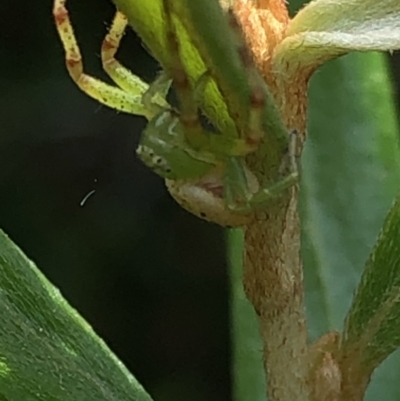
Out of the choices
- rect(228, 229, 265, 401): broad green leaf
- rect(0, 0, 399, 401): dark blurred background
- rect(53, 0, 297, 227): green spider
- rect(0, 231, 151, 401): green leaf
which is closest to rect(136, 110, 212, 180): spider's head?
rect(53, 0, 297, 227): green spider

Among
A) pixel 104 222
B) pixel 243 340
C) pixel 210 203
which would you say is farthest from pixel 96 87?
pixel 104 222

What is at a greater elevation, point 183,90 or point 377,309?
point 183,90

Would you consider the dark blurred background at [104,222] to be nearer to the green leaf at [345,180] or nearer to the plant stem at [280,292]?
the green leaf at [345,180]

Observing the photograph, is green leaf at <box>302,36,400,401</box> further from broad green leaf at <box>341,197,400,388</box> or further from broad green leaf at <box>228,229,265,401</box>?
broad green leaf at <box>341,197,400,388</box>

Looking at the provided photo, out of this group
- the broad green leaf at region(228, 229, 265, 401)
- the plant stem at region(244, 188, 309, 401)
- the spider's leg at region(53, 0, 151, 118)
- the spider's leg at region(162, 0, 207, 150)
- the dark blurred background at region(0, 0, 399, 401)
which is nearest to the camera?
the spider's leg at region(162, 0, 207, 150)

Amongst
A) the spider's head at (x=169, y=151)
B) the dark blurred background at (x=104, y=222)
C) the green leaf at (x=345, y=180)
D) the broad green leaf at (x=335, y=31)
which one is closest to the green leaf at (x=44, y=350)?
the spider's head at (x=169, y=151)

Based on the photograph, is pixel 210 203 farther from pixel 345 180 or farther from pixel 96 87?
pixel 345 180
